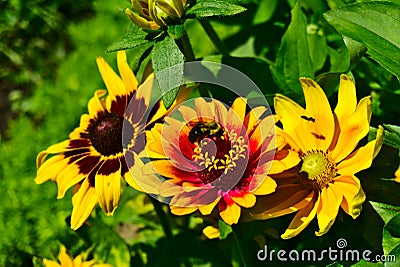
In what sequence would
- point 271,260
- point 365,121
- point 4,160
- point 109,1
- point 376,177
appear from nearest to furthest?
point 365,121, point 376,177, point 271,260, point 4,160, point 109,1

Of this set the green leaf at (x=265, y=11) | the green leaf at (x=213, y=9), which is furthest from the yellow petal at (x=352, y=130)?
the green leaf at (x=265, y=11)

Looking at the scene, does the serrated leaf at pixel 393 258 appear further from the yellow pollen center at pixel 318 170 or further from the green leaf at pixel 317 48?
the green leaf at pixel 317 48

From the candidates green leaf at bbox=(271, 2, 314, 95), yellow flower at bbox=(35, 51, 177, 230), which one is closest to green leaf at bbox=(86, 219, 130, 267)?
yellow flower at bbox=(35, 51, 177, 230)

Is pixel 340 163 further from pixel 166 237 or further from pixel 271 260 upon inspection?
pixel 166 237

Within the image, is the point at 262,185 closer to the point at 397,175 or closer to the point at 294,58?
the point at 397,175

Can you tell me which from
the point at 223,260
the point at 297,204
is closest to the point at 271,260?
the point at 223,260

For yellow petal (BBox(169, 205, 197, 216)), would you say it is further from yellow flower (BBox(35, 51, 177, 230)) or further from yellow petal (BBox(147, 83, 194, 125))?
yellow petal (BBox(147, 83, 194, 125))

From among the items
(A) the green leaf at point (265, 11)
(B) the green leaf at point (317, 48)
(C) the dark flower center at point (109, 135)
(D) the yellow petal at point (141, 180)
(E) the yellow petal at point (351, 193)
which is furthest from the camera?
(A) the green leaf at point (265, 11)
